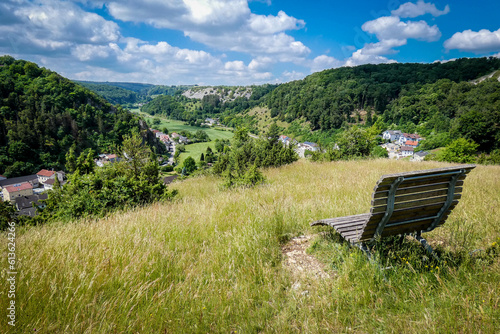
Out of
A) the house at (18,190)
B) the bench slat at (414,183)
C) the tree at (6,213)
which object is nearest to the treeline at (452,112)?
the bench slat at (414,183)

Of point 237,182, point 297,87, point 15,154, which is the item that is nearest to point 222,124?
point 297,87

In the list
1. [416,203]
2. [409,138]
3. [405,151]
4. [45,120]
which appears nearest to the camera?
[416,203]

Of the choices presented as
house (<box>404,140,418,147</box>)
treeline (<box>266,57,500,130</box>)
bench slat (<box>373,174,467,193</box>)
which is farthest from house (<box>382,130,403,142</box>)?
bench slat (<box>373,174,467,193</box>)

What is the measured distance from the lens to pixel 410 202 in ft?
7.37

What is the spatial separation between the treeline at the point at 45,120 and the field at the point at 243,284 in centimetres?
5084

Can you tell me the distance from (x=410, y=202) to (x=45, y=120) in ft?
300

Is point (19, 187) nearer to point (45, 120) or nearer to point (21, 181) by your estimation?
point (21, 181)

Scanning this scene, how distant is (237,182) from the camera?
7465mm

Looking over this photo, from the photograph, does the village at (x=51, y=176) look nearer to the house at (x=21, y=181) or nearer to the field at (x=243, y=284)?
the house at (x=21, y=181)

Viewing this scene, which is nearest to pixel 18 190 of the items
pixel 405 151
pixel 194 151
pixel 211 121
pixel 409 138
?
pixel 194 151

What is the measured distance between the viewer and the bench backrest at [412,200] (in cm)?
208

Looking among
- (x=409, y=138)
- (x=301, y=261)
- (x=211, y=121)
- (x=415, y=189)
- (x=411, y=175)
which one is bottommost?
(x=409, y=138)

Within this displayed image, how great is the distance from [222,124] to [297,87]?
198 feet

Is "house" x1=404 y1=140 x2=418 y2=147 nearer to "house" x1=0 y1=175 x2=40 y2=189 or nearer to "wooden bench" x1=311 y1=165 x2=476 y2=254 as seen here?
"wooden bench" x1=311 y1=165 x2=476 y2=254
